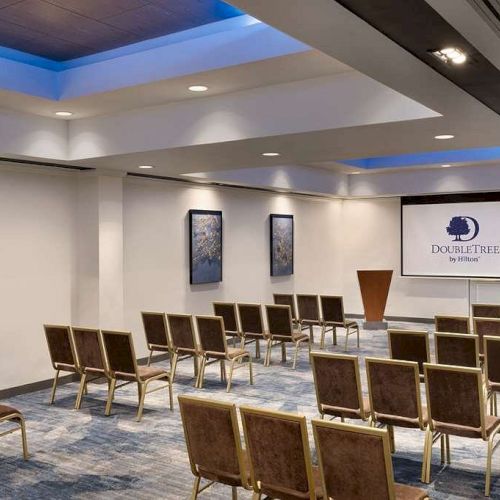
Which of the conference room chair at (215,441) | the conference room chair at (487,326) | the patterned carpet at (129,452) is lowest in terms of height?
the patterned carpet at (129,452)

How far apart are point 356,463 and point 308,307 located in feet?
25.1

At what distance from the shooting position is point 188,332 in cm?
832

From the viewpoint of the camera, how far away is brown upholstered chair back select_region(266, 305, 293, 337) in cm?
945

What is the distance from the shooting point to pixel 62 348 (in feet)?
24.3

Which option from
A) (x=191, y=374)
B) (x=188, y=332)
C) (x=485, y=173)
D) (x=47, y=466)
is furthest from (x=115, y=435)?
(x=485, y=173)

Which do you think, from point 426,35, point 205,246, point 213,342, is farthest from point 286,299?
point 426,35

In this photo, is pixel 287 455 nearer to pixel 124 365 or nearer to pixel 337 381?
pixel 337 381

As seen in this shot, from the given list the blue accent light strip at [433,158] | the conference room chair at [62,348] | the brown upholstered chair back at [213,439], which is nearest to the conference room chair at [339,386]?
the brown upholstered chair back at [213,439]

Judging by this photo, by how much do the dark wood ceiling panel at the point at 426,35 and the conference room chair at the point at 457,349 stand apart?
284 cm

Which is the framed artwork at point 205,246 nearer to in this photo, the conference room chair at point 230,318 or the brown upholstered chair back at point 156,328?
the conference room chair at point 230,318

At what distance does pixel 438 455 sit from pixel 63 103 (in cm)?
520

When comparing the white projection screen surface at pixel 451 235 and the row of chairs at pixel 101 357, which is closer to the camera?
the row of chairs at pixel 101 357

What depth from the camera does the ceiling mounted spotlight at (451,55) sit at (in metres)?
3.61

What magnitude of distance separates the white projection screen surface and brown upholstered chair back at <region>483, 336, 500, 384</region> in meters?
8.48
